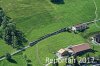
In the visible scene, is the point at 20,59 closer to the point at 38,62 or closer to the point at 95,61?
the point at 38,62

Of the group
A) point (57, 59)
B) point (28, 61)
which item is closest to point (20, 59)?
point (28, 61)

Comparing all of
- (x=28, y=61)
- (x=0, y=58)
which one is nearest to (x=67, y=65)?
(x=28, y=61)

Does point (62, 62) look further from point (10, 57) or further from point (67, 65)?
point (10, 57)

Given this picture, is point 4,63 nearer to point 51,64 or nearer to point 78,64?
point 51,64

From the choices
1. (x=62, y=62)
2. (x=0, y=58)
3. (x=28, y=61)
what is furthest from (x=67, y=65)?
(x=0, y=58)

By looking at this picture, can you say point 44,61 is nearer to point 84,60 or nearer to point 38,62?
point 38,62

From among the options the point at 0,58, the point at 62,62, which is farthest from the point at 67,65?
the point at 0,58

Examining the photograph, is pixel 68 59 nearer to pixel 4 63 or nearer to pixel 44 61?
pixel 44 61
